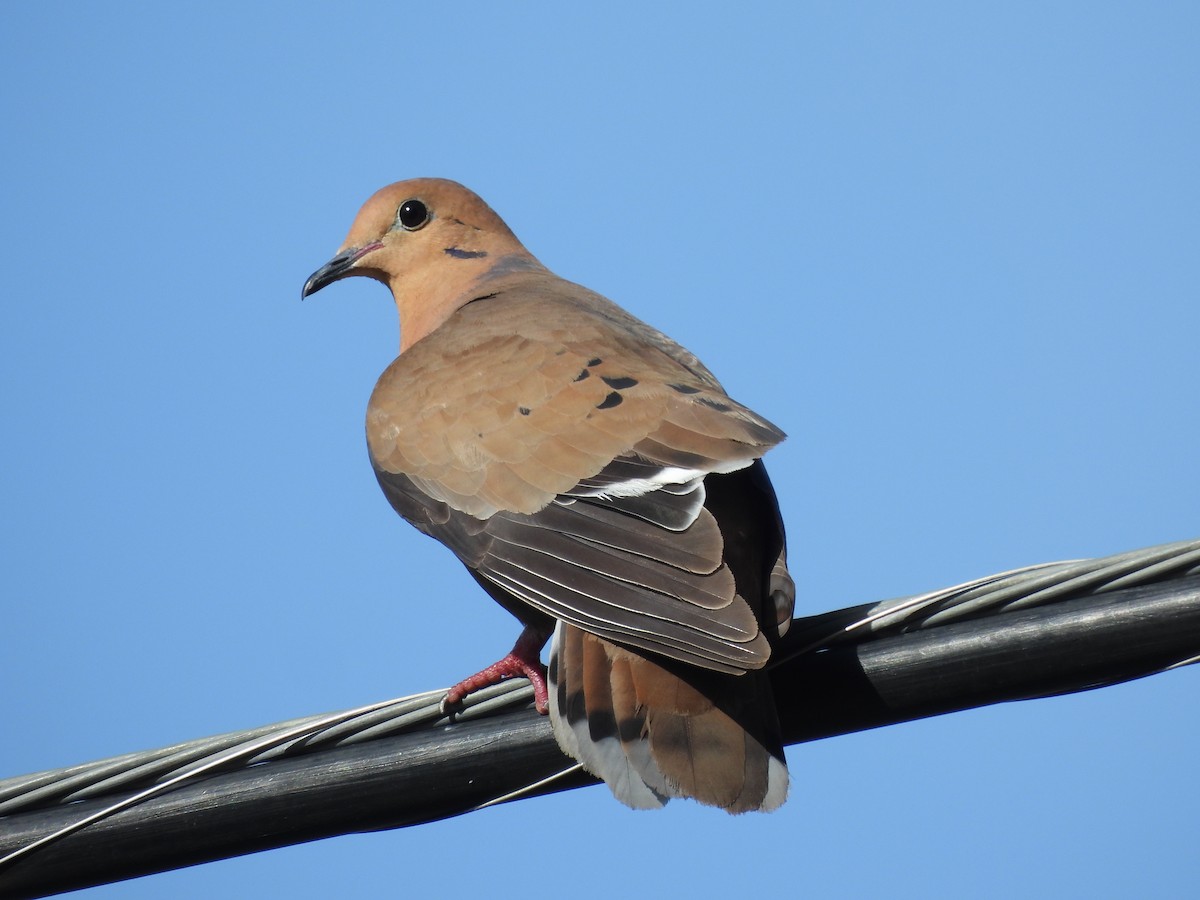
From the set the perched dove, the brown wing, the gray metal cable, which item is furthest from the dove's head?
the gray metal cable

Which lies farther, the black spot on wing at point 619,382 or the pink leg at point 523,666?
the black spot on wing at point 619,382

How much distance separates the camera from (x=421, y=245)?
6.32 meters

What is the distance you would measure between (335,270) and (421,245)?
40 cm

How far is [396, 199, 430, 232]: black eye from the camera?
21.0 ft

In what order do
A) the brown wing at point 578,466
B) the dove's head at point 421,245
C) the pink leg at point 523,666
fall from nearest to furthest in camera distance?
the brown wing at point 578,466 < the pink leg at point 523,666 < the dove's head at point 421,245

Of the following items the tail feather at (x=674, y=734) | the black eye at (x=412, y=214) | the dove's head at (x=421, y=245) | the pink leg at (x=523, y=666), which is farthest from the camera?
the black eye at (x=412, y=214)

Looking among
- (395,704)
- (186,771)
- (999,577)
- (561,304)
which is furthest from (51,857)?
(561,304)

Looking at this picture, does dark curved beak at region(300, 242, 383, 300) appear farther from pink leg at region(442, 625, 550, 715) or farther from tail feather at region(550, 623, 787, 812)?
tail feather at region(550, 623, 787, 812)

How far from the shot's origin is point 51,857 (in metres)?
2.96

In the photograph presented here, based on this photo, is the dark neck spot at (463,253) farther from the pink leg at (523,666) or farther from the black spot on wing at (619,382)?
the pink leg at (523,666)

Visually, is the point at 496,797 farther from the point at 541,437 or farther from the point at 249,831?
the point at 541,437

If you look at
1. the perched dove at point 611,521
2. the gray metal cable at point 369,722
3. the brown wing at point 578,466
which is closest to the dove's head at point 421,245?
the perched dove at point 611,521

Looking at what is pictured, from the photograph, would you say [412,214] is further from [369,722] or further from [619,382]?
[369,722]

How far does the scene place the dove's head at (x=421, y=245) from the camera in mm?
6234
